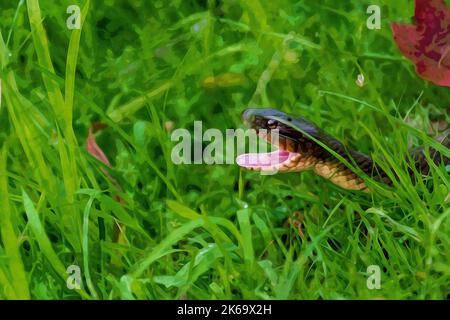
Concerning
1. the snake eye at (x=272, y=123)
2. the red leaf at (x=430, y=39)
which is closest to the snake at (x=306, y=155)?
the snake eye at (x=272, y=123)

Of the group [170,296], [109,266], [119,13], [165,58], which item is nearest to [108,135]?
[165,58]

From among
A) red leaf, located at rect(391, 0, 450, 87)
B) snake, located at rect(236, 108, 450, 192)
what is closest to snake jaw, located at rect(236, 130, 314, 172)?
snake, located at rect(236, 108, 450, 192)

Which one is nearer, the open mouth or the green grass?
the green grass

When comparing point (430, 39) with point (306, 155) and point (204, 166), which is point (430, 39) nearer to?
point (306, 155)

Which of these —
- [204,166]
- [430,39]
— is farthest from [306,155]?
[430,39]

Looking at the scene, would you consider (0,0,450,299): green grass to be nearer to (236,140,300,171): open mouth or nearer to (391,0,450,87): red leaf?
(236,140,300,171): open mouth

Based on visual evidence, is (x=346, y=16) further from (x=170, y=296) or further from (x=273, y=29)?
(x=170, y=296)

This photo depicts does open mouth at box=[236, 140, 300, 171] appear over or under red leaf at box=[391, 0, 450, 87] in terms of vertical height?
under
